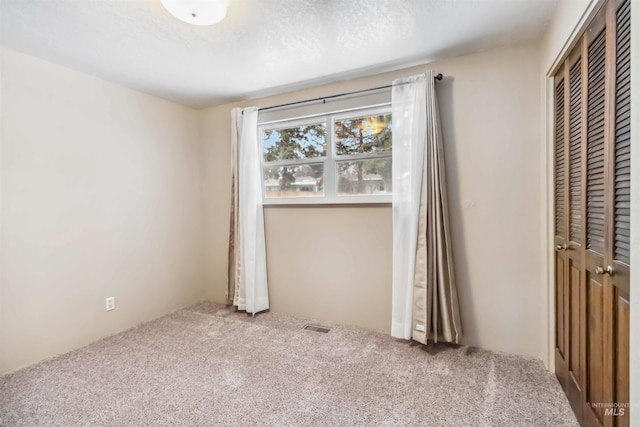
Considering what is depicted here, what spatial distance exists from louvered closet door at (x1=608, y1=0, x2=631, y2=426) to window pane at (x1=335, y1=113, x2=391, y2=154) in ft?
5.19

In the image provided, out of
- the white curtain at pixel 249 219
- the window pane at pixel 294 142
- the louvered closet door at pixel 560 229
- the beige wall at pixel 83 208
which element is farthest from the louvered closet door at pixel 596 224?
the beige wall at pixel 83 208

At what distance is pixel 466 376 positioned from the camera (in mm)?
1932

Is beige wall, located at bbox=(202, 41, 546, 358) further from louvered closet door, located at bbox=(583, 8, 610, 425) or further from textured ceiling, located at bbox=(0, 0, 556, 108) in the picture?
louvered closet door, located at bbox=(583, 8, 610, 425)

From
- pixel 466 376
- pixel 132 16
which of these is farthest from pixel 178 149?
pixel 466 376

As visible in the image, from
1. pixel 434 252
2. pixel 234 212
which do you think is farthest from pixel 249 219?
pixel 434 252

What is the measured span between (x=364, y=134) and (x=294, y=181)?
838mm

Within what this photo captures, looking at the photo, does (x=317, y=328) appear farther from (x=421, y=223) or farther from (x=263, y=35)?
(x=263, y=35)

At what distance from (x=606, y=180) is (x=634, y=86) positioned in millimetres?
407

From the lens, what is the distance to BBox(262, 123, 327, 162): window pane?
2891 millimetres

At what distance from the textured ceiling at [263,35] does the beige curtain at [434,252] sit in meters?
0.42

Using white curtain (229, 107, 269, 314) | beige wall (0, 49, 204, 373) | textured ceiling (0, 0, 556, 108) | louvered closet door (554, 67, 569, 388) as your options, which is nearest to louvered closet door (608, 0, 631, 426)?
louvered closet door (554, 67, 569, 388)

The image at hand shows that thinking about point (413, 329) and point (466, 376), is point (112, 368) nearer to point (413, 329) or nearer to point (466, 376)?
point (413, 329)

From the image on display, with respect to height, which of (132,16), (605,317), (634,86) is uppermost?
(132,16)

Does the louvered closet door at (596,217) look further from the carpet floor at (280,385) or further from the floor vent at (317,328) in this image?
the floor vent at (317,328)
